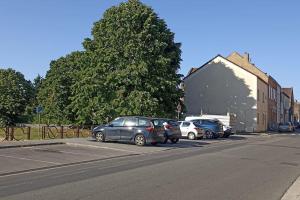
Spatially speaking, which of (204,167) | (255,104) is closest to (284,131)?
(255,104)

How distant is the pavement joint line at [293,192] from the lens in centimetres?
1092

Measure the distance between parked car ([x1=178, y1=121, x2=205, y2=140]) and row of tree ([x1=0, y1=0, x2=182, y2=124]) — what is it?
615 cm

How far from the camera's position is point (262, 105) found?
72.6 m

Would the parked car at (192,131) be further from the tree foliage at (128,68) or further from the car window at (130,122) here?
the car window at (130,122)

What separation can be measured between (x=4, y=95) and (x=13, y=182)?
72.3 m

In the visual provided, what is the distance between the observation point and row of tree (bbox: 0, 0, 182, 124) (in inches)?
1807

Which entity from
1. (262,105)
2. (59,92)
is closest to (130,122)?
(59,92)

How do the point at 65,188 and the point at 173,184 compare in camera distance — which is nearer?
the point at 65,188

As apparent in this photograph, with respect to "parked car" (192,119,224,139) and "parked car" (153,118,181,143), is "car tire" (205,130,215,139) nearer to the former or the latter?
"parked car" (192,119,224,139)

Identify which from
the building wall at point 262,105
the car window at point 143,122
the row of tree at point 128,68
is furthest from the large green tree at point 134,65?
the building wall at point 262,105

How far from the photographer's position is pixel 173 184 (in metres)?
12.3

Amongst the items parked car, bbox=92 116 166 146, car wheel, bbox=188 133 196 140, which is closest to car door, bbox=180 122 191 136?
car wheel, bbox=188 133 196 140

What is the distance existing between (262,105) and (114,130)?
47655 mm

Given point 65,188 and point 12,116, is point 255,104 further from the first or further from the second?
point 65,188
